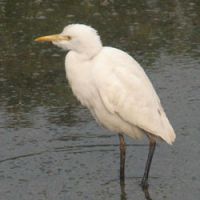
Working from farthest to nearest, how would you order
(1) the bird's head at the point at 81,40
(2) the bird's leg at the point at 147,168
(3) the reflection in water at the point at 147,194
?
(2) the bird's leg at the point at 147,168 < (3) the reflection in water at the point at 147,194 < (1) the bird's head at the point at 81,40

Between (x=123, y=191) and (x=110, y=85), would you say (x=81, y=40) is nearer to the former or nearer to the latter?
(x=110, y=85)

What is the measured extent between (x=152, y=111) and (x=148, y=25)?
4984mm

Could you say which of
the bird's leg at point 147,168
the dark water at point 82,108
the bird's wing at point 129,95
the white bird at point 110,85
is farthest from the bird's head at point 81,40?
the dark water at point 82,108

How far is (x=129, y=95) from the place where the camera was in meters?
6.32

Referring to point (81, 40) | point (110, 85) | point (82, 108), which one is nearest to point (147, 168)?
point (110, 85)

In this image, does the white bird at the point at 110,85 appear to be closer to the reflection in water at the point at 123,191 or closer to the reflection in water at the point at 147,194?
the reflection in water at the point at 147,194

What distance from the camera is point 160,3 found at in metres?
12.3

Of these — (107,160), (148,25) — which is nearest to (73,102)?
(107,160)

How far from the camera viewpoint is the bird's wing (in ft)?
20.3

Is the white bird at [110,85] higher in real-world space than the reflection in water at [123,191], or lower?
A: higher

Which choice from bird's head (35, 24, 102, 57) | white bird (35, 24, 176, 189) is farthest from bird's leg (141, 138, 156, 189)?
bird's head (35, 24, 102, 57)

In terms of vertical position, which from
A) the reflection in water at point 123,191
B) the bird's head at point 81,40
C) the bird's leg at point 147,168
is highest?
the bird's head at point 81,40

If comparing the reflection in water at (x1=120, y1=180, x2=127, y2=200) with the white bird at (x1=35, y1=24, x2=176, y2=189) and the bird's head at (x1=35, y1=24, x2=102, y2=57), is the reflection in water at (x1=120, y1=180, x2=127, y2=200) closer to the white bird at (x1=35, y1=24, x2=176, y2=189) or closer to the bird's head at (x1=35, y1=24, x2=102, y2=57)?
the white bird at (x1=35, y1=24, x2=176, y2=189)

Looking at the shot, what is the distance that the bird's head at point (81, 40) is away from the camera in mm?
6184
